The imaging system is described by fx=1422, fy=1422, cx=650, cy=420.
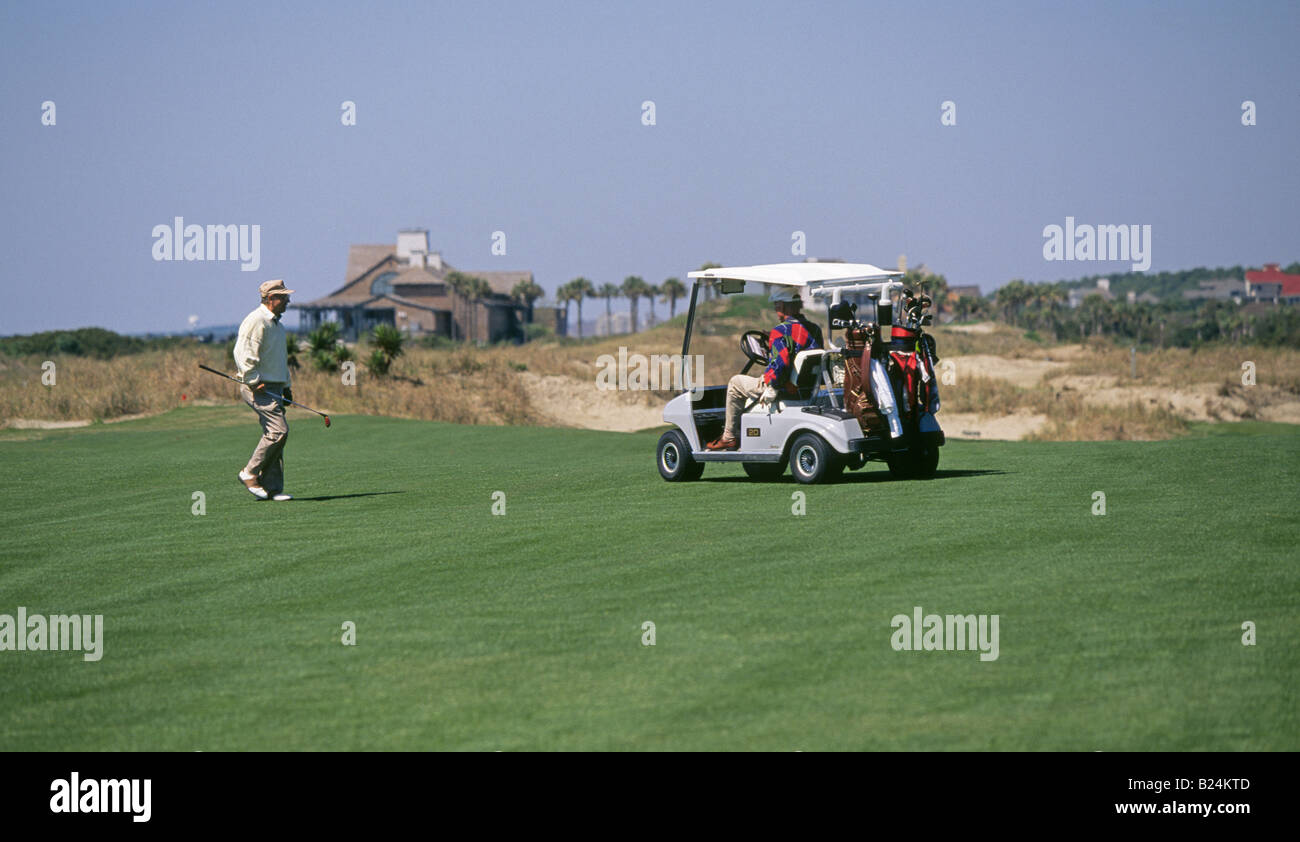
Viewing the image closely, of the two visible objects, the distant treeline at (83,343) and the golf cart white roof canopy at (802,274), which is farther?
the distant treeline at (83,343)

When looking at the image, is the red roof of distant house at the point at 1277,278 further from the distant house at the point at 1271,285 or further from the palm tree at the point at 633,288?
the palm tree at the point at 633,288

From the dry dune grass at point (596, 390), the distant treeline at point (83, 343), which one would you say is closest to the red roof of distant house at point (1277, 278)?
the dry dune grass at point (596, 390)

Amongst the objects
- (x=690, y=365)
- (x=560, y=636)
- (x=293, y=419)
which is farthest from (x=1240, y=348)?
(x=560, y=636)

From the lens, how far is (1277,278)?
586ft

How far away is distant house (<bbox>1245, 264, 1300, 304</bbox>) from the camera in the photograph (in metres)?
164

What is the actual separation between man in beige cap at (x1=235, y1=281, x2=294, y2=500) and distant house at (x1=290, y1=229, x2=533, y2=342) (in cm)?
7746

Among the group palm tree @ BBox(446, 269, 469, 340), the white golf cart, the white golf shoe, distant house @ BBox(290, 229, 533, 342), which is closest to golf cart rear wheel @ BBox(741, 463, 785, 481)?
the white golf cart

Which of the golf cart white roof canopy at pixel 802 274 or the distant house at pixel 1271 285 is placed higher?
the distant house at pixel 1271 285

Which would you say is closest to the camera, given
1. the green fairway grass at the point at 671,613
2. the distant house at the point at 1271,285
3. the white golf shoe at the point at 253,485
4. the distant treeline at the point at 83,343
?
the green fairway grass at the point at 671,613

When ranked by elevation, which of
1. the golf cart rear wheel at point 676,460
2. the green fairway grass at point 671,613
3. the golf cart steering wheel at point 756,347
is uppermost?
the golf cart steering wheel at point 756,347

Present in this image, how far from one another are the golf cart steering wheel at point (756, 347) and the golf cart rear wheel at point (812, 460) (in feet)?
3.28

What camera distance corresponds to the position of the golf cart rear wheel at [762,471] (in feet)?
55.2

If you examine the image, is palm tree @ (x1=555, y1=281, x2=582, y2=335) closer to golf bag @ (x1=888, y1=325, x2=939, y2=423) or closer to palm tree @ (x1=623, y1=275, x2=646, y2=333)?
palm tree @ (x1=623, y1=275, x2=646, y2=333)
